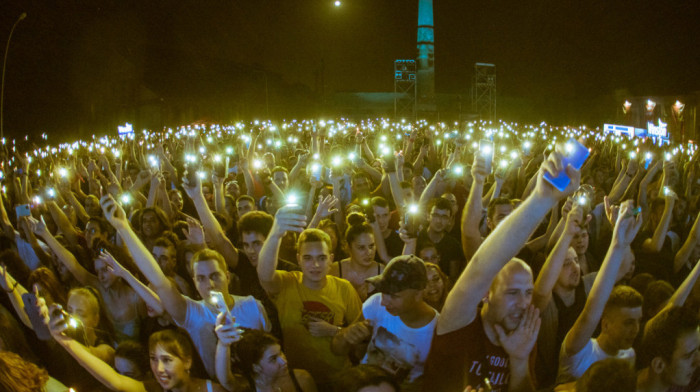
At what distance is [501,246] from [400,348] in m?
0.85

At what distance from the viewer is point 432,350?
110 inches

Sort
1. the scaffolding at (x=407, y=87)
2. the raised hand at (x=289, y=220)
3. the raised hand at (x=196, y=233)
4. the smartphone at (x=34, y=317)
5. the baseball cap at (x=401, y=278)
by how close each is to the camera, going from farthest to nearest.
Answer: the scaffolding at (x=407, y=87) < the raised hand at (x=196, y=233) < the smartphone at (x=34, y=317) < the raised hand at (x=289, y=220) < the baseball cap at (x=401, y=278)

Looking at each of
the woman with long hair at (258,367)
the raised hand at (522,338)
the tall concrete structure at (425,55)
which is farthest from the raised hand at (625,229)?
the tall concrete structure at (425,55)

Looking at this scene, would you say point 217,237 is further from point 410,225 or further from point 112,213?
point 410,225

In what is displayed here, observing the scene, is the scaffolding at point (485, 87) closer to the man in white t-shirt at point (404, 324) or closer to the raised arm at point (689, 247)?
the raised arm at point (689, 247)

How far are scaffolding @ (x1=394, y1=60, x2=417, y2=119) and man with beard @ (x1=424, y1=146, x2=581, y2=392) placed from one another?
41.3 meters

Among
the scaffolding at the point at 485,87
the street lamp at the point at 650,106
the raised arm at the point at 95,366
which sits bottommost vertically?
the raised arm at the point at 95,366

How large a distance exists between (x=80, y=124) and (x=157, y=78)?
54.7ft

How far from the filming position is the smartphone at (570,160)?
2.05m

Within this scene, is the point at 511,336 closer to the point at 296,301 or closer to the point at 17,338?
the point at 296,301

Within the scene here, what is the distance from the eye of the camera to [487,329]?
2.82 meters

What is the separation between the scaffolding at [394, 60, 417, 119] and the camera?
47469mm

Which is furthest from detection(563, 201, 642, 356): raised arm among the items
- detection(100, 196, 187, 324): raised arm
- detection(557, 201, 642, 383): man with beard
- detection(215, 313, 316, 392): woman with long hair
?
detection(100, 196, 187, 324): raised arm

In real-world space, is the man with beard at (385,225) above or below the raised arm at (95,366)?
above
